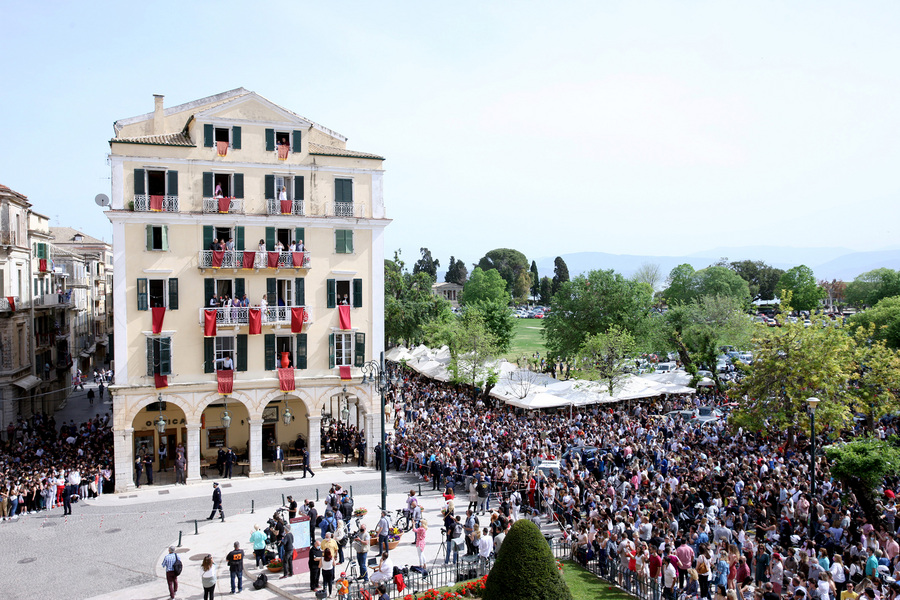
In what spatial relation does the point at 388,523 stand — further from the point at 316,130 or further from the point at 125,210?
the point at 316,130

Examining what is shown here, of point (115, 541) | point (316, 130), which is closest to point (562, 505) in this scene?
point (115, 541)

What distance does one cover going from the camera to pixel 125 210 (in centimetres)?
2891

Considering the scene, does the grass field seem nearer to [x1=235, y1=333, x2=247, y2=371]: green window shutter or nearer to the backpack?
[x1=235, y1=333, x2=247, y2=371]: green window shutter

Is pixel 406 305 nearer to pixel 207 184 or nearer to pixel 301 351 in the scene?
pixel 301 351

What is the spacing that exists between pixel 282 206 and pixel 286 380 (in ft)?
26.6

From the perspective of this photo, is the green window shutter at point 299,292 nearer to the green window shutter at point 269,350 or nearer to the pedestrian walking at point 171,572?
the green window shutter at point 269,350

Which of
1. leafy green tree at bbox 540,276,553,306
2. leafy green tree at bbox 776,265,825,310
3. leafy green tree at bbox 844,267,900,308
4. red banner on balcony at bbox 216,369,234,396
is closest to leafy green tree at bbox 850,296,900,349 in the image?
leafy green tree at bbox 844,267,900,308

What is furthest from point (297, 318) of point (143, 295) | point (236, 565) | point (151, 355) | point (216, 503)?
point (236, 565)

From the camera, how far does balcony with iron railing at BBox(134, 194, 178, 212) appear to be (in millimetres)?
29203

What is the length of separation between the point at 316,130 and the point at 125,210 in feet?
31.7

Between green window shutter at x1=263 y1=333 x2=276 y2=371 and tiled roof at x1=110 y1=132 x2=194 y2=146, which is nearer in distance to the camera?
tiled roof at x1=110 y1=132 x2=194 y2=146

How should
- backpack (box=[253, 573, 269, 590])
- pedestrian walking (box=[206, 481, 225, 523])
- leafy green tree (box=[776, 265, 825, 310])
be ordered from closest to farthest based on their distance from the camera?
→ backpack (box=[253, 573, 269, 590]), pedestrian walking (box=[206, 481, 225, 523]), leafy green tree (box=[776, 265, 825, 310])

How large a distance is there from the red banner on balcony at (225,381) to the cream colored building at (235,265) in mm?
337

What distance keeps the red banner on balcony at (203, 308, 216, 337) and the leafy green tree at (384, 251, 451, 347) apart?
108ft
